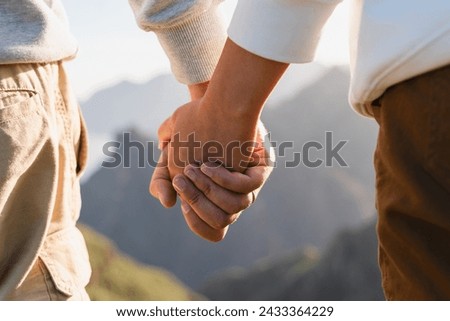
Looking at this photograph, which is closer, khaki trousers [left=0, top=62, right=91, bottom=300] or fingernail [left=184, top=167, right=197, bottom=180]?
khaki trousers [left=0, top=62, right=91, bottom=300]

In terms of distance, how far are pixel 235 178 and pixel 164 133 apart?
26 cm

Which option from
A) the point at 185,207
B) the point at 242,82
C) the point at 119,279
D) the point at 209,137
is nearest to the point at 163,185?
the point at 185,207

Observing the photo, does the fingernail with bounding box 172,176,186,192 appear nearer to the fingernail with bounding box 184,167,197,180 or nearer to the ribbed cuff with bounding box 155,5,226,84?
the fingernail with bounding box 184,167,197,180

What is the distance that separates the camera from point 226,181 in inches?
54.1

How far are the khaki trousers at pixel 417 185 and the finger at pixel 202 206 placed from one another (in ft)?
1.66

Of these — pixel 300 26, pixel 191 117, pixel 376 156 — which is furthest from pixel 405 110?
pixel 191 117

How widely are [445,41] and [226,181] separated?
1.99 feet

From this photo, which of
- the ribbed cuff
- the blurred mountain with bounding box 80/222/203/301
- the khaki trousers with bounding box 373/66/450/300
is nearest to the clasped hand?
the ribbed cuff

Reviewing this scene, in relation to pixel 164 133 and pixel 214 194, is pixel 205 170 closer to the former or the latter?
pixel 214 194

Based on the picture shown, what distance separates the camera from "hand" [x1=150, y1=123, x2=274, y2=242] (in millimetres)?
1379

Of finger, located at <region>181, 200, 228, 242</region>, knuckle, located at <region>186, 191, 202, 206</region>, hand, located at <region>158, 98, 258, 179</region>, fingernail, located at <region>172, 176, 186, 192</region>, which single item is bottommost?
finger, located at <region>181, 200, 228, 242</region>

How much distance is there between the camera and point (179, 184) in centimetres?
140

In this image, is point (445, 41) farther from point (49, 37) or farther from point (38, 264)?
point (38, 264)

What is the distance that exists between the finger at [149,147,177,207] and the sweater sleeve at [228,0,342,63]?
47cm
